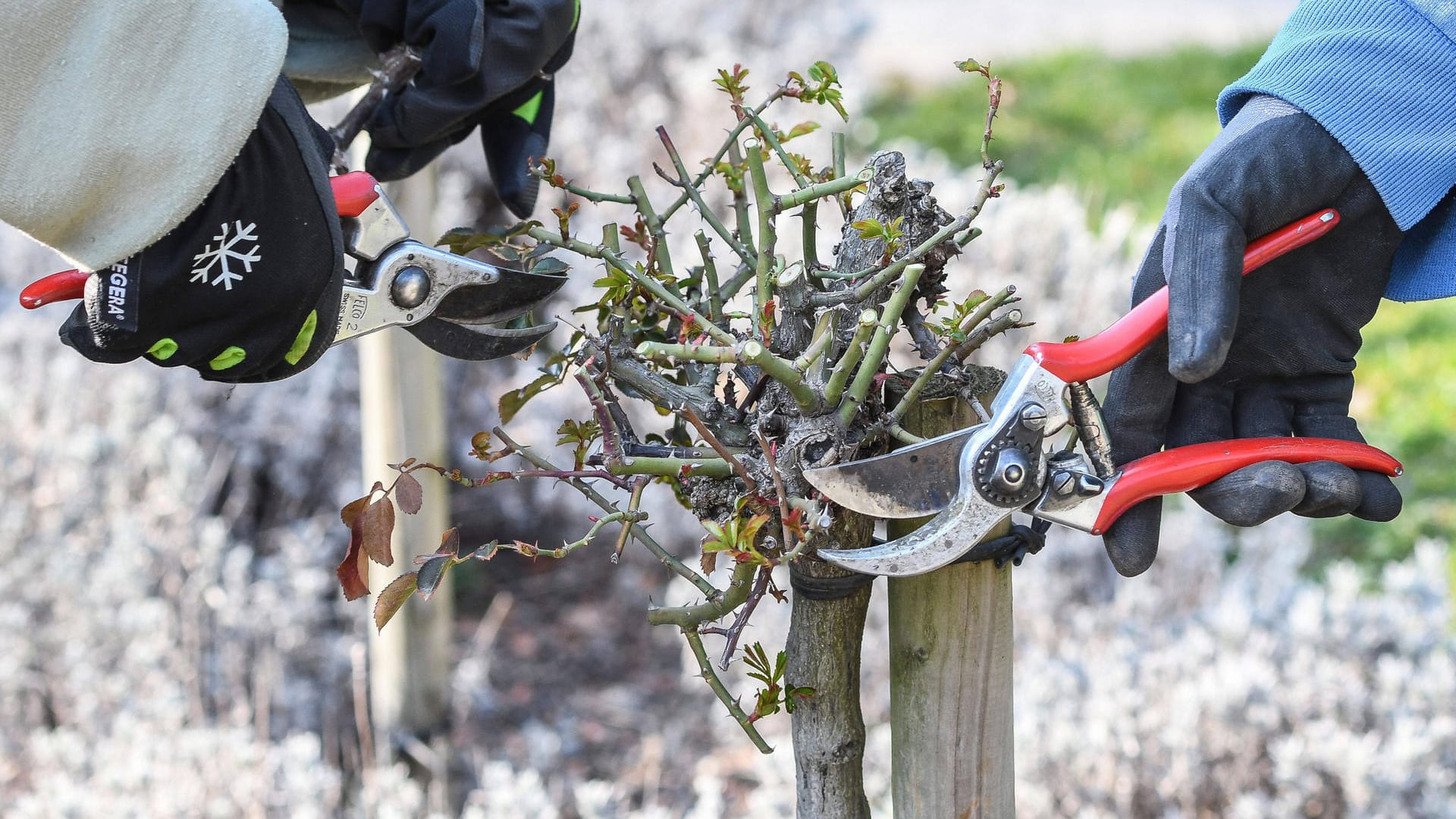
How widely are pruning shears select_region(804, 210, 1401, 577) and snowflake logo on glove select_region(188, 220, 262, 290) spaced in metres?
0.58

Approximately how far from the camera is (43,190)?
1099 mm

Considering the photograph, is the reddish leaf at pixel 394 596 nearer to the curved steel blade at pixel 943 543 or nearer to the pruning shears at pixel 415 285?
the pruning shears at pixel 415 285

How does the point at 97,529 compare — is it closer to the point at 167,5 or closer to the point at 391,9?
the point at 391,9

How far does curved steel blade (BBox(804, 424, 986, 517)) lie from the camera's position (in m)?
1.15

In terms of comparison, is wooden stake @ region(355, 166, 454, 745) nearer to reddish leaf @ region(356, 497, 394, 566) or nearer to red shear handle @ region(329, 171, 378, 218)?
red shear handle @ region(329, 171, 378, 218)

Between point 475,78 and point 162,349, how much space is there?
53cm

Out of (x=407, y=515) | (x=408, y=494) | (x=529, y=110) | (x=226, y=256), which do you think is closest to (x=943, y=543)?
(x=408, y=494)

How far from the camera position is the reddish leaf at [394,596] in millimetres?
1204

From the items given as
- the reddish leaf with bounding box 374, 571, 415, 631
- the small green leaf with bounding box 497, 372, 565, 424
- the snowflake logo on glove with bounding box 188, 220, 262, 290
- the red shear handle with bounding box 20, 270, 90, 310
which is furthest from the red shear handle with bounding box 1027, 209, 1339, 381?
the red shear handle with bounding box 20, 270, 90, 310

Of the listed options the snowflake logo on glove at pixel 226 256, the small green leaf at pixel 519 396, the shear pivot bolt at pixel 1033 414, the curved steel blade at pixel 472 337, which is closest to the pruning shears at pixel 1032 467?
the shear pivot bolt at pixel 1033 414

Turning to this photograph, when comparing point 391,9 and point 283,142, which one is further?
point 391,9

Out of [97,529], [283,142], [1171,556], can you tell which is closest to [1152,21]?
[1171,556]

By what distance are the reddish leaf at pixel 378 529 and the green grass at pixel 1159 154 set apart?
3.14m

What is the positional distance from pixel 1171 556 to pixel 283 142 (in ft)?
8.30
